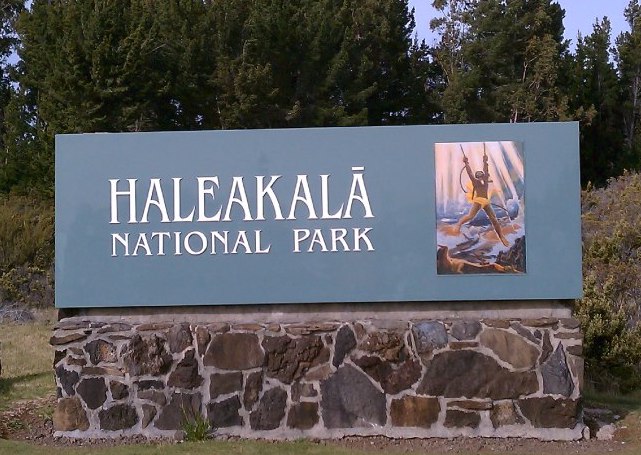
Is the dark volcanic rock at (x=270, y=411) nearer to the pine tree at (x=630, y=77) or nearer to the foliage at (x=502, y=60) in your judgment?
the foliage at (x=502, y=60)

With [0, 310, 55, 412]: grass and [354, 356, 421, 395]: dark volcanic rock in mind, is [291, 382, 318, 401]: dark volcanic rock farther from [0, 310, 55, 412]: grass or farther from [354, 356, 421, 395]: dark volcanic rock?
[0, 310, 55, 412]: grass

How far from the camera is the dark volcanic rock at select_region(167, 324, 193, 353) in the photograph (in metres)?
8.20

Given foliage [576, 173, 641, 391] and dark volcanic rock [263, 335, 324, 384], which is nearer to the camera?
dark volcanic rock [263, 335, 324, 384]

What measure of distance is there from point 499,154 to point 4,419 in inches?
207

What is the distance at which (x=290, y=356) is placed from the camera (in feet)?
26.7

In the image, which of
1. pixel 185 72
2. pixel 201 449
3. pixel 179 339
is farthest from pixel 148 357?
pixel 185 72

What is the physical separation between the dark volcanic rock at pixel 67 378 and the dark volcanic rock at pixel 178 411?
2.64 ft

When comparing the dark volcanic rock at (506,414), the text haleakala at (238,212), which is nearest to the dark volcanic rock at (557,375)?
the dark volcanic rock at (506,414)

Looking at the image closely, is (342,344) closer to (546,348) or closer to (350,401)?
(350,401)

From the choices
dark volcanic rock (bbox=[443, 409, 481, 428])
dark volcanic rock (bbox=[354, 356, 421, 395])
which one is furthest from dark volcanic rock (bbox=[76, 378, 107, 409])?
dark volcanic rock (bbox=[443, 409, 481, 428])

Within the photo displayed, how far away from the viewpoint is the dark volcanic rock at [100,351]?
8.26 meters

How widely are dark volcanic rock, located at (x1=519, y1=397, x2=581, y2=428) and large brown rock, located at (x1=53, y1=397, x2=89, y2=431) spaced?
12.4ft

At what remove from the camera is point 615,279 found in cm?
1584

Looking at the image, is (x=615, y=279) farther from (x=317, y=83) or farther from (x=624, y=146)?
(x=624, y=146)
